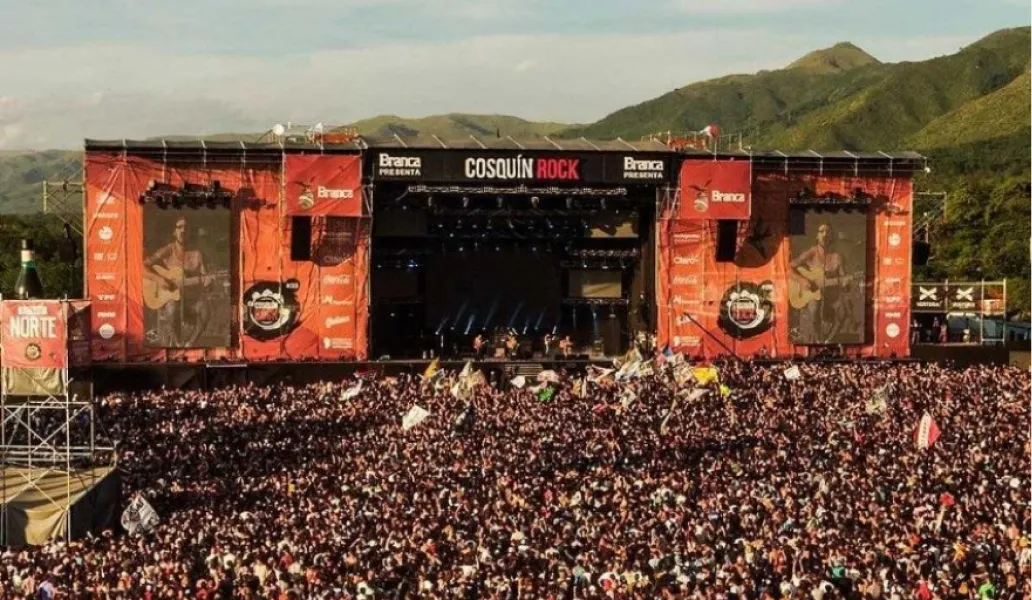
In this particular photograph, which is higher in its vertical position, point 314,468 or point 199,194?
point 199,194

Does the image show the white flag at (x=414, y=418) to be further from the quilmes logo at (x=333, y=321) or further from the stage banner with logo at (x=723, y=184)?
the stage banner with logo at (x=723, y=184)

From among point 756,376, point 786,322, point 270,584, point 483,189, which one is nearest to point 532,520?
point 270,584

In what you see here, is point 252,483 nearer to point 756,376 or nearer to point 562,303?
point 756,376

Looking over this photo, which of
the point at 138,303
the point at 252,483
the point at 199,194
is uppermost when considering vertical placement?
the point at 199,194

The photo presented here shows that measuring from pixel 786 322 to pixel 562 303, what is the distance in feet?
32.8

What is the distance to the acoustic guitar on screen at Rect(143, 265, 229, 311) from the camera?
48519 mm

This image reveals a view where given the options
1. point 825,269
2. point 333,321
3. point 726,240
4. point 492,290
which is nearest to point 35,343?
point 333,321

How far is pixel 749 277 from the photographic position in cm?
5131

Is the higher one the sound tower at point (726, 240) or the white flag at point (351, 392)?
the sound tower at point (726, 240)

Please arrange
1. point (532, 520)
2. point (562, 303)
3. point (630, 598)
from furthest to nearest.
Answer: point (562, 303), point (532, 520), point (630, 598)

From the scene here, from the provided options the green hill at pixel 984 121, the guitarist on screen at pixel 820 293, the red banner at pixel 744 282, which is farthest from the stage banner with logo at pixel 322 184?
the green hill at pixel 984 121

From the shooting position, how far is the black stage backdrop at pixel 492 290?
57844 mm

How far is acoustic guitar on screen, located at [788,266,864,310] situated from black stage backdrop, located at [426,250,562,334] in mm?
10617

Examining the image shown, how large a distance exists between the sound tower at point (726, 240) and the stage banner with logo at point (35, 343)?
26.4 m
